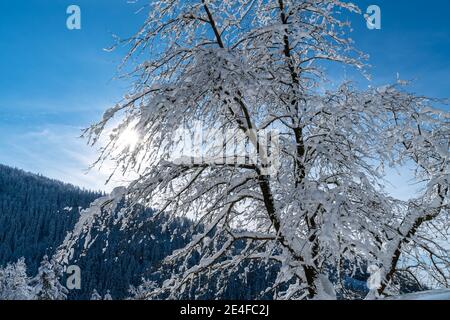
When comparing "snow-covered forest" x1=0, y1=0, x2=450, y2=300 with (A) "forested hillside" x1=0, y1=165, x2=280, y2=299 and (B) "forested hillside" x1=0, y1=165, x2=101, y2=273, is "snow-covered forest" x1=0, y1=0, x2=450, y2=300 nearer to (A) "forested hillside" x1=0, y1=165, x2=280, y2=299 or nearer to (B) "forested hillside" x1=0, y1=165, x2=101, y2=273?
(A) "forested hillside" x1=0, y1=165, x2=280, y2=299

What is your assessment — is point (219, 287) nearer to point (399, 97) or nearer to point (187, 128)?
point (187, 128)

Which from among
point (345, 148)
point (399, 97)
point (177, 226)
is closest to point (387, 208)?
point (345, 148)

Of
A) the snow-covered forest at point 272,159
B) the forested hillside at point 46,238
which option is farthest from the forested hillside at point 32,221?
the snow-covered forest at point 272,159

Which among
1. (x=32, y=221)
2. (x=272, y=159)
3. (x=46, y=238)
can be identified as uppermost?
(x=32, y=221)

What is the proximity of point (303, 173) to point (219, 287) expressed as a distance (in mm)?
3305

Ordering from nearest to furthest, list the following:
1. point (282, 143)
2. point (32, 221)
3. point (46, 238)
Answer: point (282, 143) < point (46, 238) < point (32, 221)

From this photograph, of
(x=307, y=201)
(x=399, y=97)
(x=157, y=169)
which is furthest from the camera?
(x=399, y=97)

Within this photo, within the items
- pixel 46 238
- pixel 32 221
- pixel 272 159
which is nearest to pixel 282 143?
pixel 272 159

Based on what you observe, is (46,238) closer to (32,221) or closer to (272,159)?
(32,221)

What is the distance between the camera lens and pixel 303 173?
183 inches

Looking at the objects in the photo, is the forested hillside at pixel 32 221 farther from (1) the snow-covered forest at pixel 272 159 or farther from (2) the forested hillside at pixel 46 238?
(1) the snow-covered forest at pixel 272 159

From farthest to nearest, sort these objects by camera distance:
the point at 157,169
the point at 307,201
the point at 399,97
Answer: the point at 399,97
the point at 157,169
the point at 307,201

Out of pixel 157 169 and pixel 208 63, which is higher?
pixel 208 63

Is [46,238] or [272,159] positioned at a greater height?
[46,238]
